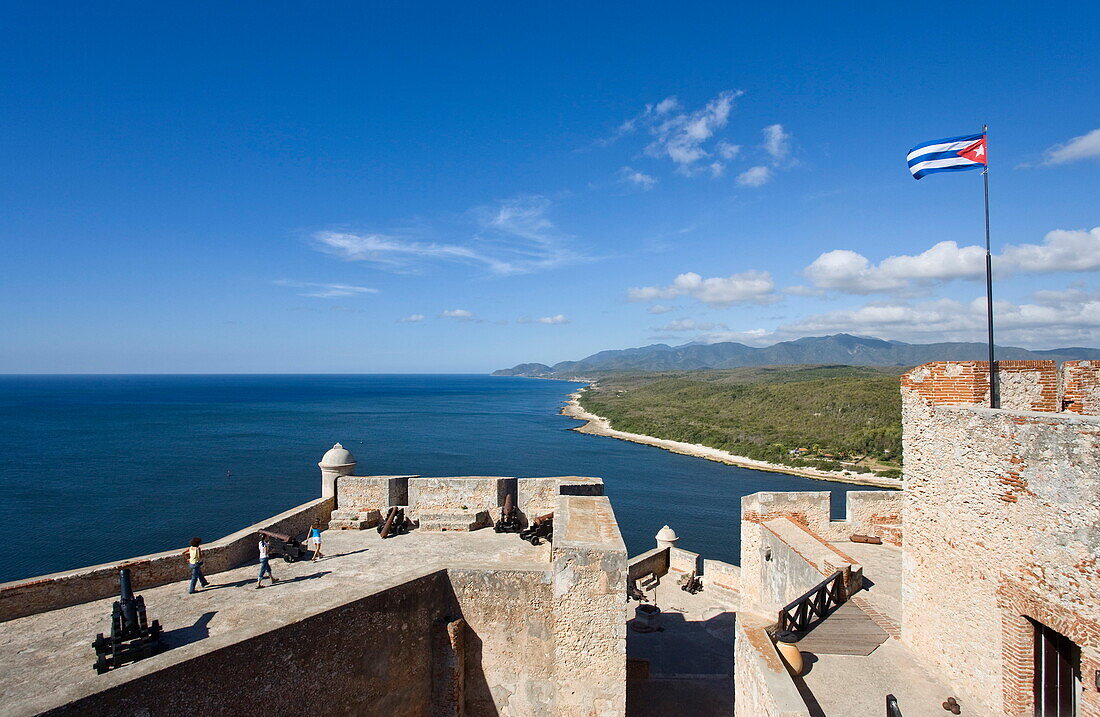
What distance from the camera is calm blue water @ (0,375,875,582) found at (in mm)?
42562

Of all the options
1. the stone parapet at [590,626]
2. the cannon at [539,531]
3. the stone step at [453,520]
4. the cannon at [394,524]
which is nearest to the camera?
the stone parapet at [590,626]

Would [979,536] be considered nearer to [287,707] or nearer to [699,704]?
[699,704]

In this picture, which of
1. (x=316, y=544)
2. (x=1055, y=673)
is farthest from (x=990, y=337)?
(x=316, y=544)

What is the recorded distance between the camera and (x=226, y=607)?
852cm

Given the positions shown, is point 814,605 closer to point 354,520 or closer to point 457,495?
point 457,495

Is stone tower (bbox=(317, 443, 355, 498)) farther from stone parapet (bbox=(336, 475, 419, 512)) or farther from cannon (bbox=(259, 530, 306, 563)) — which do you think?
cannon (bbox=(259, 530, 306, 563))

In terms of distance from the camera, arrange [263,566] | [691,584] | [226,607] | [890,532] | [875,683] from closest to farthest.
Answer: [875,683]
[226,607]
[263,566]
[890,532]
[691,584]

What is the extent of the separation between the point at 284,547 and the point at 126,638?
3.69 metres

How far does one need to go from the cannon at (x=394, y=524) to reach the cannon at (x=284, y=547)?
1.62 m

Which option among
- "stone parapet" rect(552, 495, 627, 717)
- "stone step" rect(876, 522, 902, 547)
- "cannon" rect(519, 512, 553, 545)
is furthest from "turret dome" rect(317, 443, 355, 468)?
"stone step" rect(876, 522, 902, 547)

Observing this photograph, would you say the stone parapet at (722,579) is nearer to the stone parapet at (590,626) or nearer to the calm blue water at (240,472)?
the stone parapet at (590,626)

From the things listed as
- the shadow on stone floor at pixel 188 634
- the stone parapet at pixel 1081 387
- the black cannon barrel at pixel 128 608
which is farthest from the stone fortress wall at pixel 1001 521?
the black cannon barrel at pixel 128 608

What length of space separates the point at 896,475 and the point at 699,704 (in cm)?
6351

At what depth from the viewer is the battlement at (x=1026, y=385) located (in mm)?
7000
